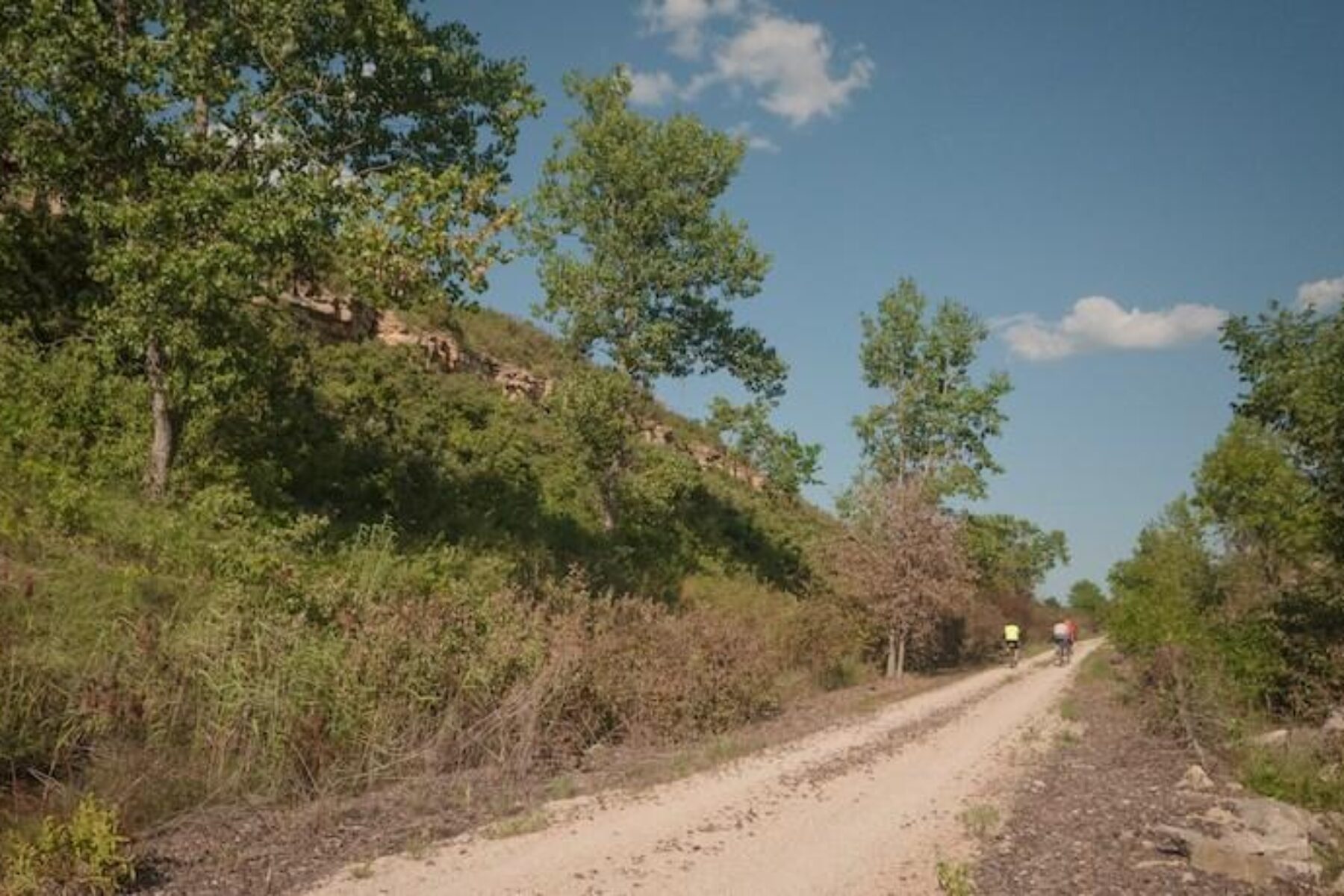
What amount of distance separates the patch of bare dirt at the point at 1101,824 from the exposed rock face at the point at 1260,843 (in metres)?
0.13

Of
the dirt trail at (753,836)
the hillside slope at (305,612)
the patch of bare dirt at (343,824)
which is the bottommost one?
the patch of bare dirt at (343,824)

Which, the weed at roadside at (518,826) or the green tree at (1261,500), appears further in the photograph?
the green tree at (1261,500)

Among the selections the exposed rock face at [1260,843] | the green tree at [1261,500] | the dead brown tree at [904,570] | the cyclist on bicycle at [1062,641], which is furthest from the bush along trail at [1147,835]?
the cyclist on bicycle at [1062,641]

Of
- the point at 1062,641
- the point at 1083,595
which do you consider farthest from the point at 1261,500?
the point at 1083,595

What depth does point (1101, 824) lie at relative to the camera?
9.20m

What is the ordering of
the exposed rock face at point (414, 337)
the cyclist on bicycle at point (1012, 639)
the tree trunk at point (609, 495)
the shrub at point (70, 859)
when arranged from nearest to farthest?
the shrub at point (70, 859) → the exposed rock face at point (414, 337) → the tree trunk at point (609, 495) → the cyclist on bicycle at point (1012, 639)

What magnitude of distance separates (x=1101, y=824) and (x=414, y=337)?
23.1 m

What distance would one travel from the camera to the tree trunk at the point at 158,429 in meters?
13.4

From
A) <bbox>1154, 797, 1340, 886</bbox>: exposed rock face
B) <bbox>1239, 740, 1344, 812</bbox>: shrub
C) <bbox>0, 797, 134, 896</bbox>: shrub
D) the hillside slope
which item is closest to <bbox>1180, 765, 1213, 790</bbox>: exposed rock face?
<bbox>1239, 740, 1344, 812</bbox>: shrub

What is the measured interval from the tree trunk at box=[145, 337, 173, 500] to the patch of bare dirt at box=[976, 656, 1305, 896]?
12191mm

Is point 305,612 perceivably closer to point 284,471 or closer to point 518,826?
point 518,826

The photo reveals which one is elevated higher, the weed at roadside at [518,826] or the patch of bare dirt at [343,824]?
the weed at roadside at [518,826]

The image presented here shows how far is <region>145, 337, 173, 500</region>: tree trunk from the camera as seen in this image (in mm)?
13367

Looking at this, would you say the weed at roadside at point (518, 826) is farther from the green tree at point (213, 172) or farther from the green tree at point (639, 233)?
the green tree at point (639, 233)
